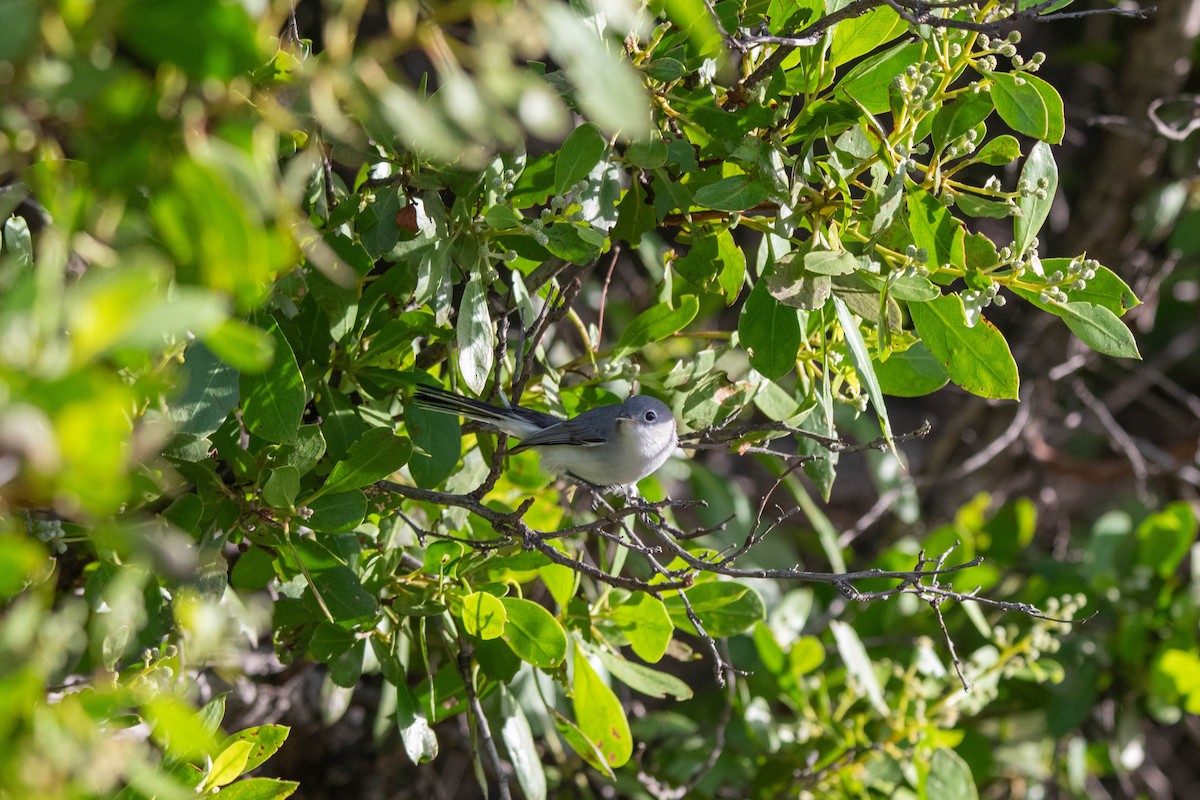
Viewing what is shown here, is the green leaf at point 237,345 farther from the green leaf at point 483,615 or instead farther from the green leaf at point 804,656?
the green leaf at point 804,656

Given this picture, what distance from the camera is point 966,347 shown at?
140 cm

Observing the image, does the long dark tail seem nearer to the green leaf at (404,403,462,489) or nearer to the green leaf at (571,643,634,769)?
the green leaf at (404,403,462,489)

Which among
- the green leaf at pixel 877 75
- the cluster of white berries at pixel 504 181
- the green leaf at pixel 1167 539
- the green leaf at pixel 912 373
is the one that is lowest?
the green leaf at pixel 1167 539

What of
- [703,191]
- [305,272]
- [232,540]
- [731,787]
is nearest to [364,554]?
[232,540]

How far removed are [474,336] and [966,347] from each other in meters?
0.65

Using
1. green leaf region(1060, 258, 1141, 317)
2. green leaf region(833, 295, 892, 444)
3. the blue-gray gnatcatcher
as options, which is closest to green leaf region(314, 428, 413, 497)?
the blue-gray gnatcatcher

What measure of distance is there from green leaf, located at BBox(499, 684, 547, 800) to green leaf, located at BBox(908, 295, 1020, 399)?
878 millimetres

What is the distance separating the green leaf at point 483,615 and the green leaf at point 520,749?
1.00 ft

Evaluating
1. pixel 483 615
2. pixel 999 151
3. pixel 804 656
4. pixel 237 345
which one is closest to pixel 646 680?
pixel 483 615

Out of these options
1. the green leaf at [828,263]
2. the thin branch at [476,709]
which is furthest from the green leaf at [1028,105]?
the thin branch at [476,709]

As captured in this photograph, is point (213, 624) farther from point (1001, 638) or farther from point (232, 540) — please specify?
point (1001, 638)

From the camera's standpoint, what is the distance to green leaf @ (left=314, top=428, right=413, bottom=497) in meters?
1.34

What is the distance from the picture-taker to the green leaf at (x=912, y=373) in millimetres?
1583

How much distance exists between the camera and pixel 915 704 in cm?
221
